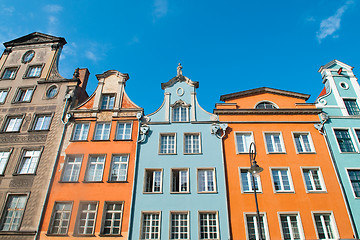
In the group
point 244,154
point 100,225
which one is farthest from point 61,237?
point 244,154

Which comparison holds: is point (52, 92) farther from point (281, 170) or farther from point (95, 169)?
point (281, 170)

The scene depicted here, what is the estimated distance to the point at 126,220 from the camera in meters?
17.9

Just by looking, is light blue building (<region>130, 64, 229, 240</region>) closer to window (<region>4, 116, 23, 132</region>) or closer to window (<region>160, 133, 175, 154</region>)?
window (<region>160, 133, 175, 154</region>)

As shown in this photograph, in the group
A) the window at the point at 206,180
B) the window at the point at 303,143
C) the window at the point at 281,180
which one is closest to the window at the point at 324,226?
the window at the point at 281,180

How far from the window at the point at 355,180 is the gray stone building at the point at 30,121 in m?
23.3

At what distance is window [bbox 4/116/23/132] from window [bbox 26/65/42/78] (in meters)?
5.12

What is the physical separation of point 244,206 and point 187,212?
4150 millimetres

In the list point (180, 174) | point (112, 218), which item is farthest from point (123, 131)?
point (112, 218)

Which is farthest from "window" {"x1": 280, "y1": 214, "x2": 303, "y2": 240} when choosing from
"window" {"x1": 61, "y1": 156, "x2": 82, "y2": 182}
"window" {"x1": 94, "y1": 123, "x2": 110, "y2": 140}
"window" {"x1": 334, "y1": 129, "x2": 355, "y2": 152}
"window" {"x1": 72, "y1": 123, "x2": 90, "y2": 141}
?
"window" {"x1": 72, "y1": 123, "x2": 90, "y2": 141}

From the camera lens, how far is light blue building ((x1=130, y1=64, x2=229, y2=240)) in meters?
17.7

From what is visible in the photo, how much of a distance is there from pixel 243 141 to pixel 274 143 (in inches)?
101

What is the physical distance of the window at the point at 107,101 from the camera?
78.0 feet

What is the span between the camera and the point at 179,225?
58.4ft

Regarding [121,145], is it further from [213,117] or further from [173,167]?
[213,117]
